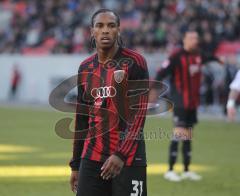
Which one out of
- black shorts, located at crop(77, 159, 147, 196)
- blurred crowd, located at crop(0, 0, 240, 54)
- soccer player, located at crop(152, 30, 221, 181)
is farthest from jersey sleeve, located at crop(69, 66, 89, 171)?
blurred crowd, located at crop(0, 0, 240, 54)

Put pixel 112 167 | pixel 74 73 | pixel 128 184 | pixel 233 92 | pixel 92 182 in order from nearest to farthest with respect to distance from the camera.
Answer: pixel 112 167 → pixel 128 184 → pixel 92 182 → pixel 233 92 → pixel 74 73

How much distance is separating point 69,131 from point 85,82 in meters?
1.90

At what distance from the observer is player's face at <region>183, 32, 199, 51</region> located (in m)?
11.3

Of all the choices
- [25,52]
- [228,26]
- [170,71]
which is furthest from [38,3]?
[170,71]

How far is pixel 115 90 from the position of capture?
554 cm

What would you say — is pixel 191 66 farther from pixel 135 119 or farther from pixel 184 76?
pixel 135 119

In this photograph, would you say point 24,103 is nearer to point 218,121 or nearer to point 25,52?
point 25,52

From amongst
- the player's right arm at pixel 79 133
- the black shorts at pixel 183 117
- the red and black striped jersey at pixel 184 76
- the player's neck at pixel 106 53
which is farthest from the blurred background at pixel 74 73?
the player's neck at pixel 106 53

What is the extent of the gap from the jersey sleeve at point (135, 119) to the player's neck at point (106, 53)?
0.25 metres

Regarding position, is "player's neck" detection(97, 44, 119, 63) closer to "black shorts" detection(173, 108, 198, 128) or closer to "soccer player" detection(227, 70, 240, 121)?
"soccer player" detection(227, 70, 240, 121)

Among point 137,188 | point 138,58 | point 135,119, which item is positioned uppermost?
point 138,58

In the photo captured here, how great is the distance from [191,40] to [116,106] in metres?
6.09

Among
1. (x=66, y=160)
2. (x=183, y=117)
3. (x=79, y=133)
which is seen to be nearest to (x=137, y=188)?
(x=79, y=133)

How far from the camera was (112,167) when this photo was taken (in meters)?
5.18
